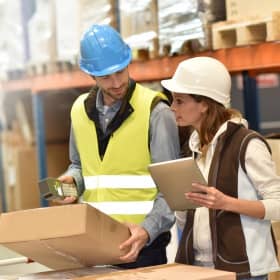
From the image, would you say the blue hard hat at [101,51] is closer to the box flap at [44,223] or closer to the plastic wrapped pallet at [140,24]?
the box flap at [44,223]

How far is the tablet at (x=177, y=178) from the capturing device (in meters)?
2.81

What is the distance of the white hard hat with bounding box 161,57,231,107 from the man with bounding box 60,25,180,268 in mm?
297

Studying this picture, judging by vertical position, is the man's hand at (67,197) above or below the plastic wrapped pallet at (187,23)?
below

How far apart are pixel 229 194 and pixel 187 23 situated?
1745 mm

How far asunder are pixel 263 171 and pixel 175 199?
14.4 inches

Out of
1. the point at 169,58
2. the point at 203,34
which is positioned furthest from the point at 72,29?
the point at 203,34

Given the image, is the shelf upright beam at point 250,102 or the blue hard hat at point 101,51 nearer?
the blue hard hat at point 101,51

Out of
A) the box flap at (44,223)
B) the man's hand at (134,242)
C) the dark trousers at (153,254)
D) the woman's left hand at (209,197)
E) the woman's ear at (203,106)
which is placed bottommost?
the dark trousers at (153,254)

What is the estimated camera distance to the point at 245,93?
16.7 feet

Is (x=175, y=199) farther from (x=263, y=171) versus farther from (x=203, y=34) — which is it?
(x=203, y=34)

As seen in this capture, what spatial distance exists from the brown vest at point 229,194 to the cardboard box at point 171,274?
0.18 m

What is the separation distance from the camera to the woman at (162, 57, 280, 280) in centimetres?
292

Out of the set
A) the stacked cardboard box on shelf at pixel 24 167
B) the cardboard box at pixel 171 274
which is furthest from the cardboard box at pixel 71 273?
the stacked cardboard box on shelf at pixel 24 167

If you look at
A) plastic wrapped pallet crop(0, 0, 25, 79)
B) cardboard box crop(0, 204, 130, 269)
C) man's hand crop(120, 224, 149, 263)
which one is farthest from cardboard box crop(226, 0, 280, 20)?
→ plastic wrapped pallet crop(0, 0, 25, 79)
